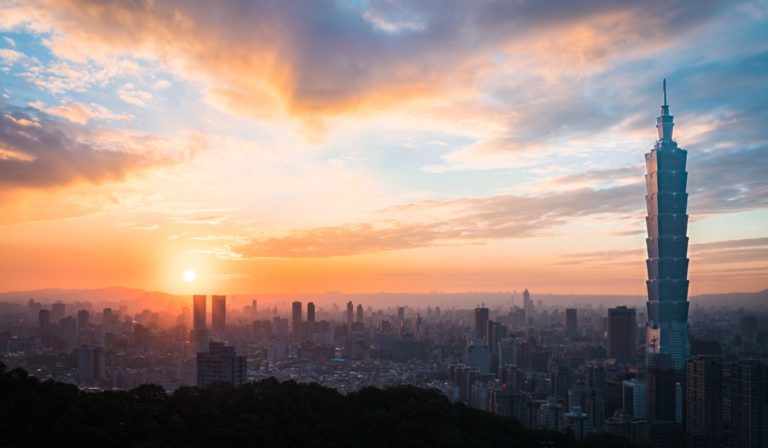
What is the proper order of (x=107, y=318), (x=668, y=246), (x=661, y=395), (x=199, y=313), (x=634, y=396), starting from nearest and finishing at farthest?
(x=661, y=395) < (x=634, y=396) < (x=668, y=246) < (x=199, y=313) < (x=107, y=318)

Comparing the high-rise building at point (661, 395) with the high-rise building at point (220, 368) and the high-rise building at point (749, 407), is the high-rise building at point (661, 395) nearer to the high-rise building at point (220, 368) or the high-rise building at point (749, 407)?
the high-rise building at point (749, 407)

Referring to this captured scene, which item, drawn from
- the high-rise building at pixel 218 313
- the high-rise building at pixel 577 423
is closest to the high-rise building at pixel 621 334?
the high-rise building at pixel 577 423

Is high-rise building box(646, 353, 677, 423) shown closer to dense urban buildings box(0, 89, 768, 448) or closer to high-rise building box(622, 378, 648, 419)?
dense urban buildings box(0, 89, 768, 448)

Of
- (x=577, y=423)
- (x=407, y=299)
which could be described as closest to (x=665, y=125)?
(x=577, y=423)

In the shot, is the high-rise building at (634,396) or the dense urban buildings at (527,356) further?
the high-rise building at (634,396)

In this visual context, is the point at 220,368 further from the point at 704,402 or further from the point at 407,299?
the point at 407,299

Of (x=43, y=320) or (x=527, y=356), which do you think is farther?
(x=43, y=320)

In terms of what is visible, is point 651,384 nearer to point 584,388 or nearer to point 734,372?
point 584,388
